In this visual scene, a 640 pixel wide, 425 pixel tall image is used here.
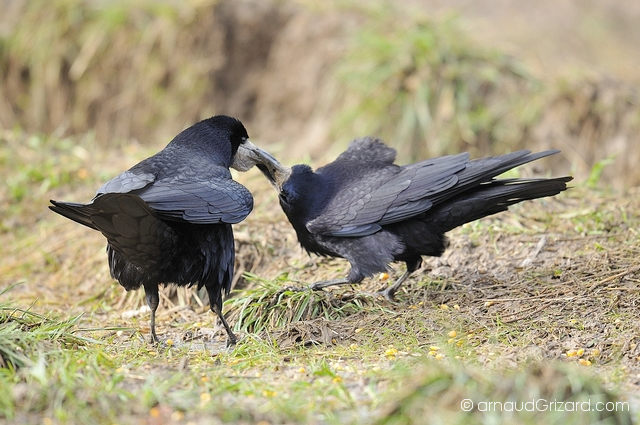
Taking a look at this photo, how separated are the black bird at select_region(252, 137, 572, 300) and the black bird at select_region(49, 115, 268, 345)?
561mm

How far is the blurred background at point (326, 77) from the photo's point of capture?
8.48 metres

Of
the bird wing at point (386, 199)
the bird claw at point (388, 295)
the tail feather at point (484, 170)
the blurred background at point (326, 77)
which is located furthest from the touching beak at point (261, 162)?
the blurred background at point (326, 77)

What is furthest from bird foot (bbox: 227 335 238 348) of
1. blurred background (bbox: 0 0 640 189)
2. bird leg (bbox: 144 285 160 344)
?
blurred background (bbox: 0 0 640 189)

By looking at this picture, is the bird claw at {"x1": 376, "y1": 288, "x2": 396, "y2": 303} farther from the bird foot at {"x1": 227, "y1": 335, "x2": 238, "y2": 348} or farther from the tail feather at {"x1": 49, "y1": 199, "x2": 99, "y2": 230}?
the tail feather at {"x1": 49, "y1": 199, "x2": 99, "y2": 230}

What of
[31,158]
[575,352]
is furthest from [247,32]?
[575,352]

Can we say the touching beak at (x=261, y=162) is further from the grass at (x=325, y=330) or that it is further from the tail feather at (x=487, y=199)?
the tail feather at (x=487, y=199)

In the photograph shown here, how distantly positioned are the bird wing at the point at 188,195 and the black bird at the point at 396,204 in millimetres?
571

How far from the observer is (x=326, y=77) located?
9906mm

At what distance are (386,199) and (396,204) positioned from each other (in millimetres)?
78

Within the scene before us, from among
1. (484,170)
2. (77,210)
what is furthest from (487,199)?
(77,210)

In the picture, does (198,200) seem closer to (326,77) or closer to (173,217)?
(173,217)

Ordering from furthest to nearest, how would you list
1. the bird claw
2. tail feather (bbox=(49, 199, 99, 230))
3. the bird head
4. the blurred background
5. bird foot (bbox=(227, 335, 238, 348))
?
the blurred background → the bird head → the bird claw → bird foot (bbox=(227, 335, 238, 348)) → tail feather (bbox=(49, 199, 99, 230))

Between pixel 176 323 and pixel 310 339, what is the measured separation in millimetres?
1331

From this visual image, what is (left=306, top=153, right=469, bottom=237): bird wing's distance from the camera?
4.61 meters
